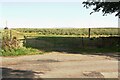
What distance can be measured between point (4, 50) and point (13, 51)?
0.67 meters

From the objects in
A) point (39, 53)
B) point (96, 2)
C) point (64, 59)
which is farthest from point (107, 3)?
point (64, 59)

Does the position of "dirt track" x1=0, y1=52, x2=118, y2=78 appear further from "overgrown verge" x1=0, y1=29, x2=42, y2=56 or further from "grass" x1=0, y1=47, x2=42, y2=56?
"overgrown verge" x1=0, y1=29, x2=42, y2=56

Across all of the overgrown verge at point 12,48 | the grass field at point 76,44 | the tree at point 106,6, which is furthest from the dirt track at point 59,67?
the tree at point 106,6

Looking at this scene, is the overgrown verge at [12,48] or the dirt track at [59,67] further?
the overgrown verge at [12,48]

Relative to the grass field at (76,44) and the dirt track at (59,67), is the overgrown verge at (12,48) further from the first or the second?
the dirt track at (59,67)

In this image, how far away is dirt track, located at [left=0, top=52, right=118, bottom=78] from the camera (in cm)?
1279

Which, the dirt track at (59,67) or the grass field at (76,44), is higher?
the grass field at (76,44)

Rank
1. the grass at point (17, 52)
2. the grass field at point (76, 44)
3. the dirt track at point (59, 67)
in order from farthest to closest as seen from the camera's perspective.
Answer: the grass field at point (76, 44)
the grass at point (17, 52)
the dirt track at point (59, 67)

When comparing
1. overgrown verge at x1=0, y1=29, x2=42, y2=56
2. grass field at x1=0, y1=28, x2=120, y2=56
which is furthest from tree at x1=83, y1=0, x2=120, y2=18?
overgrown verge at x1=0, y1=29, x2=42, y2=56

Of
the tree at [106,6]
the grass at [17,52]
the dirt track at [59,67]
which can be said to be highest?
the tree at [106,6]

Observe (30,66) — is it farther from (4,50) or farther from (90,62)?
(4,50)

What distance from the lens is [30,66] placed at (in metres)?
15.2

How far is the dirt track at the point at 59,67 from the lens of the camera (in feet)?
42.0

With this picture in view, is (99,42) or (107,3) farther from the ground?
(107,3)
